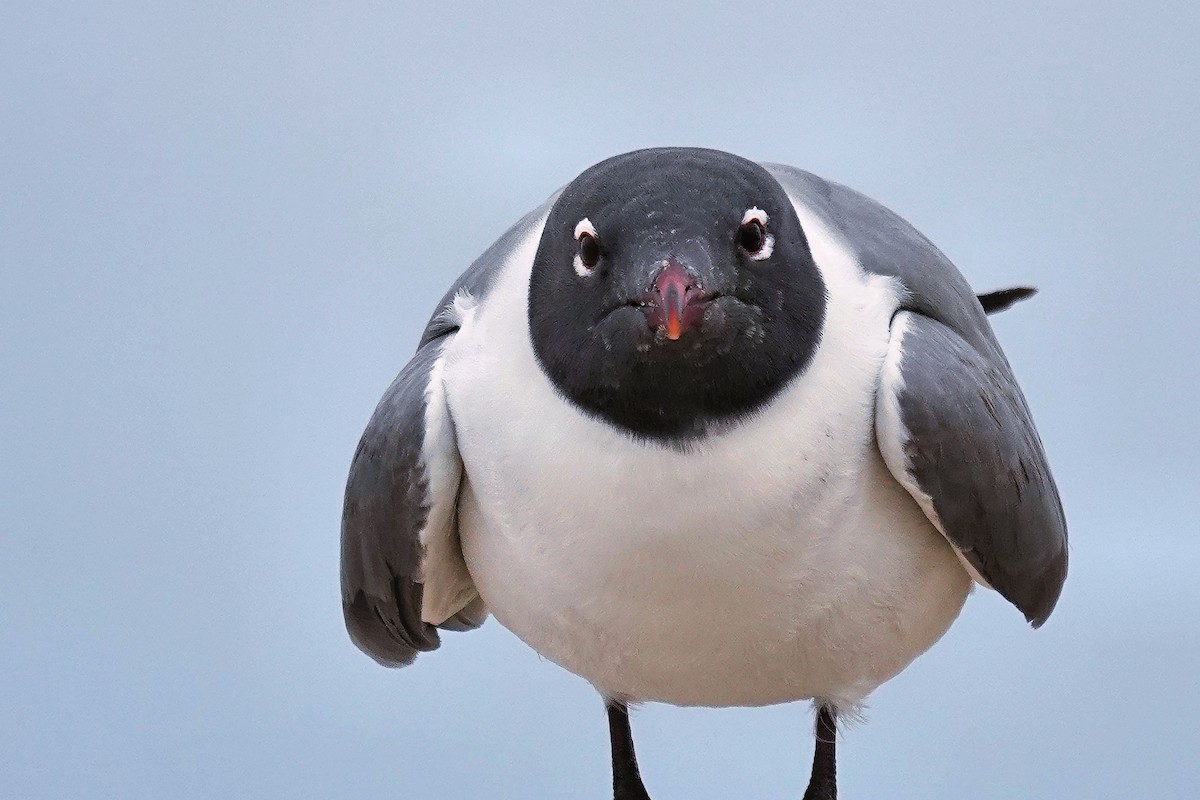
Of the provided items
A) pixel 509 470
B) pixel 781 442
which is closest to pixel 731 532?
pixel 781 442

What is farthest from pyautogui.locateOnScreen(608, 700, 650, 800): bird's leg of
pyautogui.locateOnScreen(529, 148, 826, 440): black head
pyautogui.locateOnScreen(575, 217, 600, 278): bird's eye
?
pyautogui.locateOnScreen(575, 217, 600, 278): bird's eye

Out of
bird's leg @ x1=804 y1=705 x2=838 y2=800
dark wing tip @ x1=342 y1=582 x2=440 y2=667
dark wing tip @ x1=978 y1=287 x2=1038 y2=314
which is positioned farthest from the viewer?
dark wing tip @ x1=978 y1=287 x2=1038 y2=314

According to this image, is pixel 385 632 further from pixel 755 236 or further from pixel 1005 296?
pixel 1005 296

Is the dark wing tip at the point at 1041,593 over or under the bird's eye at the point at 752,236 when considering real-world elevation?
under

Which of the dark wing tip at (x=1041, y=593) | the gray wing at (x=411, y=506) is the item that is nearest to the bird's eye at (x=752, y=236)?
the gray wing at (x=411, y=506)

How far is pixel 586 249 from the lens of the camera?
2234 mm

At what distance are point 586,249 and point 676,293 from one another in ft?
0.70

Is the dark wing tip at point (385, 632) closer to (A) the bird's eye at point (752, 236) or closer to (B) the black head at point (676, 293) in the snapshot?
(B) the black head at point (676, 293)

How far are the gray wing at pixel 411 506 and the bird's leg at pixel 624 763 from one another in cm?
39

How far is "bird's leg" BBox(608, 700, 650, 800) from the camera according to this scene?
3014 millimetres

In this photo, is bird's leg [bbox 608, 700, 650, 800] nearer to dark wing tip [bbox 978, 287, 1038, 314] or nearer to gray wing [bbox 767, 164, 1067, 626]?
gray wing [bbox 767, 164, 1067, 626]

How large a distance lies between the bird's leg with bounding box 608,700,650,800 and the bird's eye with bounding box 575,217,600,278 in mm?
1049

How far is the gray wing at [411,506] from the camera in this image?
2.49 meters

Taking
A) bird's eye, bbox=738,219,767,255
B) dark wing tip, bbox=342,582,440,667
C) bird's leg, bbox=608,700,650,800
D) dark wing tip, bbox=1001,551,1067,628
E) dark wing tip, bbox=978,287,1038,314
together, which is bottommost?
bird's leg, bbox=608,700,650,800
